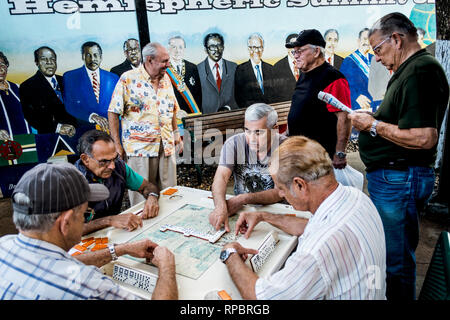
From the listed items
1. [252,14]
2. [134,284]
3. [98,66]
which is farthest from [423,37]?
[134,284]

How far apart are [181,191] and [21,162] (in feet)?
13.1

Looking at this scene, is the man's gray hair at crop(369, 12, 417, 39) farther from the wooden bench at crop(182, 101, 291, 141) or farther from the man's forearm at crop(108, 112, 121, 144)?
the wooden bench at crop(182, 101, 291, 141)

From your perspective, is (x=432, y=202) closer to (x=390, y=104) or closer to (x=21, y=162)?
(x=390, y=104)

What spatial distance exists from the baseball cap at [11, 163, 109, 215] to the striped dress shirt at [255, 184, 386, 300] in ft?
2.97

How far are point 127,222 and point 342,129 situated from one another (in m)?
2.34

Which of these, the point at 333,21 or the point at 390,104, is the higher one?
the point at 333,21

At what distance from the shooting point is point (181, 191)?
106 inches

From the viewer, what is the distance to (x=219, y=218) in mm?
2059

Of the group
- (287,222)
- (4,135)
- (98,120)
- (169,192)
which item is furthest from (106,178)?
(4,135)

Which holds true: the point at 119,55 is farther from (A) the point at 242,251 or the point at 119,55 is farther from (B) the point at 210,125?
(A) the point at 242,251

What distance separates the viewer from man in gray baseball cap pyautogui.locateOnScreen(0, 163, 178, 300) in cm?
116

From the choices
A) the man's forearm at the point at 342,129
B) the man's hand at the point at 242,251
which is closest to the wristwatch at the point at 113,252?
the man's hand at the point at 242,251

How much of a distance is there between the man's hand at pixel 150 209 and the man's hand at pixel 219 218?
43 centimetres

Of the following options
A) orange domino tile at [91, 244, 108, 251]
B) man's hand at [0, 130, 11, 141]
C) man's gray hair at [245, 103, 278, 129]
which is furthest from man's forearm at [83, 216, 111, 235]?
man's hand at [0, 130, 11, 141]
